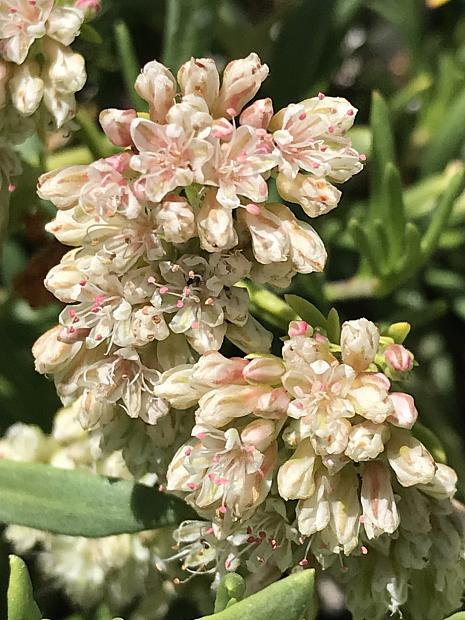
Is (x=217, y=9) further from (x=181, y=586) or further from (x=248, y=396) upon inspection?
(x=181, y=586)

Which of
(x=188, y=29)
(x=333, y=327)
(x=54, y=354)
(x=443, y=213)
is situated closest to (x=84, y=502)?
A: (x=54, y=354)

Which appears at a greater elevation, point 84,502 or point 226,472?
point 226,472

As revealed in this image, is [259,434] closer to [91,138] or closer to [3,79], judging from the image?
[3,79]

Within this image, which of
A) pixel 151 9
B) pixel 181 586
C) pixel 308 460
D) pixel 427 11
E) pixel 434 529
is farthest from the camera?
pixel 427 11

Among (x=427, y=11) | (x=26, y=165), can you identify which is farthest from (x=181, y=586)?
(x=427, y=11)

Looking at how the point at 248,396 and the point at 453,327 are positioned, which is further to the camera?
the point at 453,327

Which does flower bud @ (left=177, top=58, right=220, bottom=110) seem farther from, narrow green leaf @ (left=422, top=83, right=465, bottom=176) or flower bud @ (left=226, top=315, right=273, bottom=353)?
narrow green leaf @ (left=422, top=83, right=465, bottom=176)

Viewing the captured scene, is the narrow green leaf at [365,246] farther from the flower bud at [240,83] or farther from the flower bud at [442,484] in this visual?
the flower bud at [442,484]
